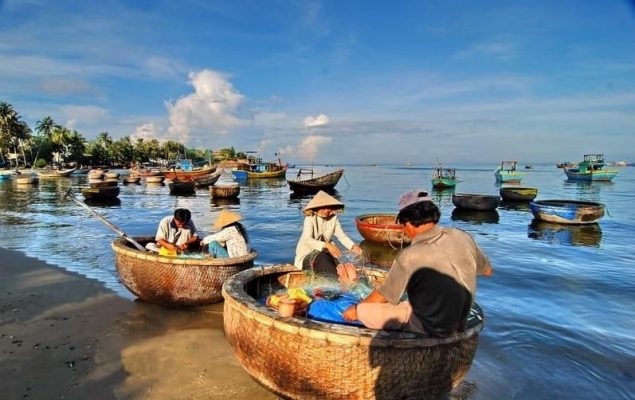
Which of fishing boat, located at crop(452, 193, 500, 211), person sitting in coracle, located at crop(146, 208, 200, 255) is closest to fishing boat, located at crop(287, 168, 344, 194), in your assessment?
fishing boat, located at crop(452, 193, 500, 211)

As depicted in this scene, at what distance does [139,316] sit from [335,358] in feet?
12.0

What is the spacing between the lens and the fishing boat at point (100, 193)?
2378cm

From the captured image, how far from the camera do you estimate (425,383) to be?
2918 mm

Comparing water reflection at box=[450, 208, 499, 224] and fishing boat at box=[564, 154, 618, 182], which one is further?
fishing boat at box=[564, 154, 618, 182]

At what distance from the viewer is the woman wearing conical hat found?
16.7ft

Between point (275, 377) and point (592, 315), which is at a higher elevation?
point (275, 377)

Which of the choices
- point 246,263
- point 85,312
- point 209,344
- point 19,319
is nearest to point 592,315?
point 246,263

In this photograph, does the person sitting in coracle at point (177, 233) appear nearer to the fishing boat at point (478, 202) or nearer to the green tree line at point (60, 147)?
the fishing boat at point (478, 202)

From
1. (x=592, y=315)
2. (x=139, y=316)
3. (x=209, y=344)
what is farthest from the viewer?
(x=592, y=315)

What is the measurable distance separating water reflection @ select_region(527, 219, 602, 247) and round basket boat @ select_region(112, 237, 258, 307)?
11.8 meters

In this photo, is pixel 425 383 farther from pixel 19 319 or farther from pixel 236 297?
pixel 19 319

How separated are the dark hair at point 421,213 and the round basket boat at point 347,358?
2.65ft

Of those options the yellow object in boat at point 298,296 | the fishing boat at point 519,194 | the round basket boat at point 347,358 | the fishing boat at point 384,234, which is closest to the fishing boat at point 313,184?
the fishing boat at point 519,194

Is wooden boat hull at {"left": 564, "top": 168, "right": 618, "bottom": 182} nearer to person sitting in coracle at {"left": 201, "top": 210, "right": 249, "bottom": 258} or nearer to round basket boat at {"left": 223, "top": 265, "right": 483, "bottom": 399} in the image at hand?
person sitting in coracle at {"left": 201, "top": 210, "right": 249, "bottom": 258}
